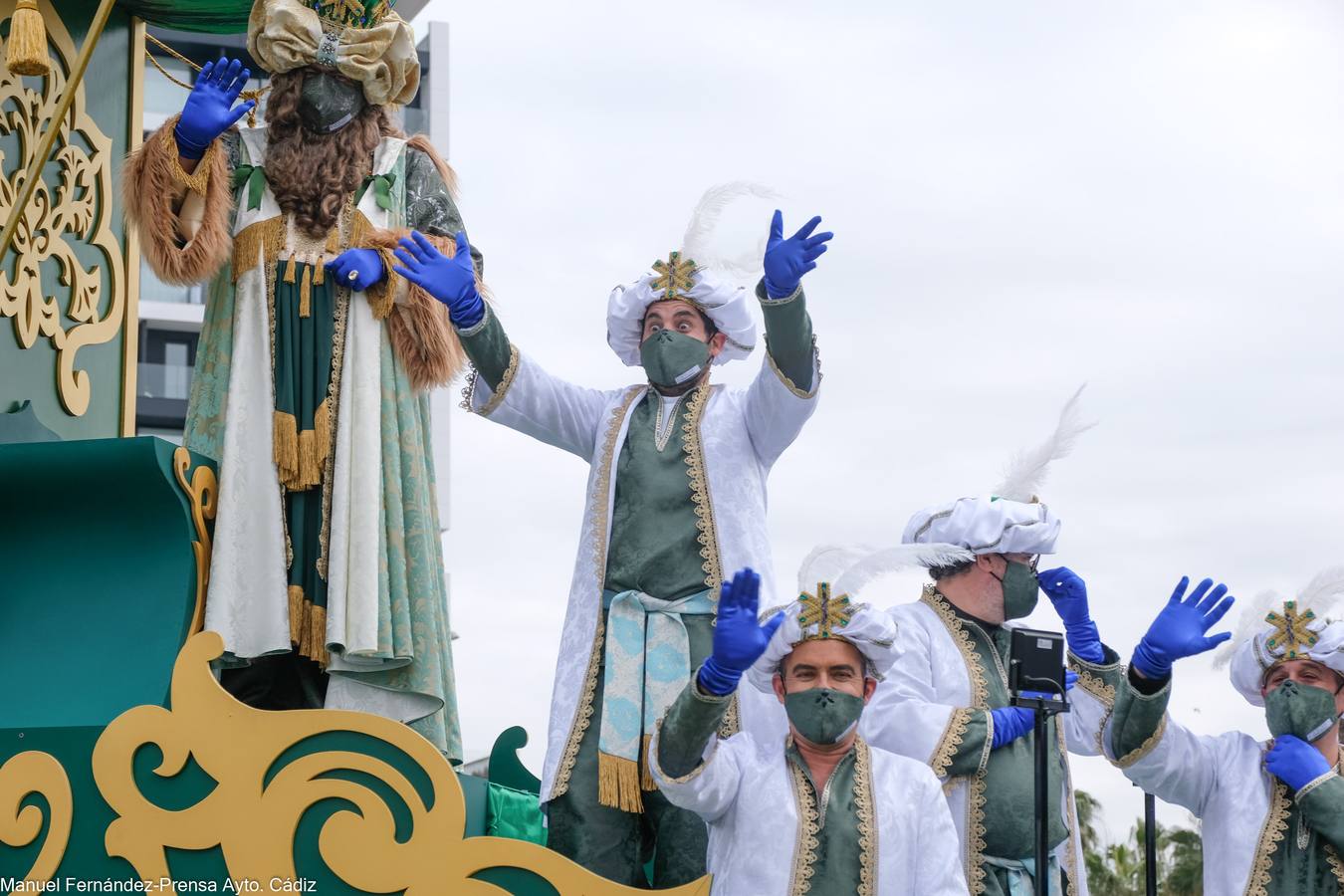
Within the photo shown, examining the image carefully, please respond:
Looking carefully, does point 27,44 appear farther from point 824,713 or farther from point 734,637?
point 824,713

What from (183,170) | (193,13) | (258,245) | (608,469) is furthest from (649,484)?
(193,13)

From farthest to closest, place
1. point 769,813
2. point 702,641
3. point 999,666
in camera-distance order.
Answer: point 999,666, point 702,641, point 769,813

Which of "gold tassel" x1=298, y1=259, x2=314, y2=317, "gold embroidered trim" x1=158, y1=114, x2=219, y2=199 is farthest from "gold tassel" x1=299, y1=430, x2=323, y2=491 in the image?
"gold embroidered trim" x1=158, y1=114, x2=219, y2=199

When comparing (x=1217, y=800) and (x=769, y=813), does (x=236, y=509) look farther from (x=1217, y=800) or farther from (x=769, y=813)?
(x=1217, y=800)

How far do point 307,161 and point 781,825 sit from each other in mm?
2492

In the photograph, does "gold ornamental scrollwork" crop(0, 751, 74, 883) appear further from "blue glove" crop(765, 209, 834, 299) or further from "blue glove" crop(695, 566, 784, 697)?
"blue glove" crop(765, 209, 834, 299)

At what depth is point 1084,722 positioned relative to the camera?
563cm

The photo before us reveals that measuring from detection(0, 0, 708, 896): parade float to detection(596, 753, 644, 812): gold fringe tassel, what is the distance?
0.94 ft

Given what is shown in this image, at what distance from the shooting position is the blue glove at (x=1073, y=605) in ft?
18.8

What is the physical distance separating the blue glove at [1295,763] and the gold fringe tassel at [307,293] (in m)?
2.94

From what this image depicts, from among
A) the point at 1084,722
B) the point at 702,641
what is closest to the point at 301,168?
the point at 702,641

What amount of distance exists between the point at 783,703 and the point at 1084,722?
1243 mm

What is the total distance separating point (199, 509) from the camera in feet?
17.5

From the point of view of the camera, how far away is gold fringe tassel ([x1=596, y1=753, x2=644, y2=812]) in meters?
4.92
